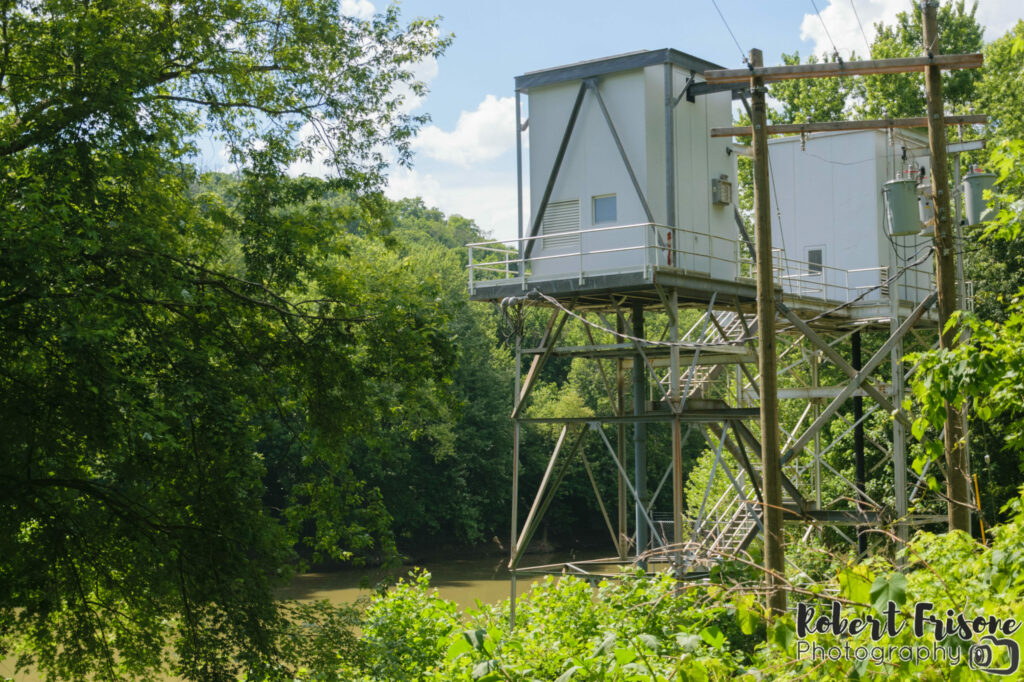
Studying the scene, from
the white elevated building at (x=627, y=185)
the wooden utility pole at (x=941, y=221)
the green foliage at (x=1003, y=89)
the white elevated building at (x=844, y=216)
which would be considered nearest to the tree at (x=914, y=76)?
the green foliage at (x=1003, y=89)

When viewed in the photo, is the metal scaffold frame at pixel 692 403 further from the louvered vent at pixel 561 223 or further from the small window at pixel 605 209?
the small window at pixel 605 209

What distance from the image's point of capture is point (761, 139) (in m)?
12.6

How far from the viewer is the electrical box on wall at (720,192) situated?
21.9 m

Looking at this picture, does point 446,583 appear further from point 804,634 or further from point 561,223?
point 804,634

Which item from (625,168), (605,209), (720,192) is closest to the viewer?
(625,168)

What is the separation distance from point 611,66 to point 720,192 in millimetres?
3611

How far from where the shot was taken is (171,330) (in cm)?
1248

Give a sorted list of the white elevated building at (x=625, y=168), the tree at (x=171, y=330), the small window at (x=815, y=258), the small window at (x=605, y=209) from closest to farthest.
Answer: the tree at (x=171, y=330)
the white elevated building at (x=625, y=168)
the small window at (x=605, y=209)
the small window at (x=815, y=258)

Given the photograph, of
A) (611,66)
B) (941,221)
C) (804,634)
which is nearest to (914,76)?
(611,66)

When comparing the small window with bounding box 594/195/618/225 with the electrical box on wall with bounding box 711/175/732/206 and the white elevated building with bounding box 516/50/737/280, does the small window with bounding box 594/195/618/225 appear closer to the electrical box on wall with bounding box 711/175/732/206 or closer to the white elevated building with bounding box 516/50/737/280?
the white elevated building with bounding box 516/50/737/280

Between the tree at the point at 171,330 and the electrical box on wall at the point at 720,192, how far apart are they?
26.9ft

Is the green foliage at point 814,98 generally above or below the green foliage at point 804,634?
above

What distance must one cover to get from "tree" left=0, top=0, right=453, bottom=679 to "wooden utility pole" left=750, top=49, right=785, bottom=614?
4.75 meters

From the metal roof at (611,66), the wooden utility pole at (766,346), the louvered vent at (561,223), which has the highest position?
the metal roof at (611,66)
